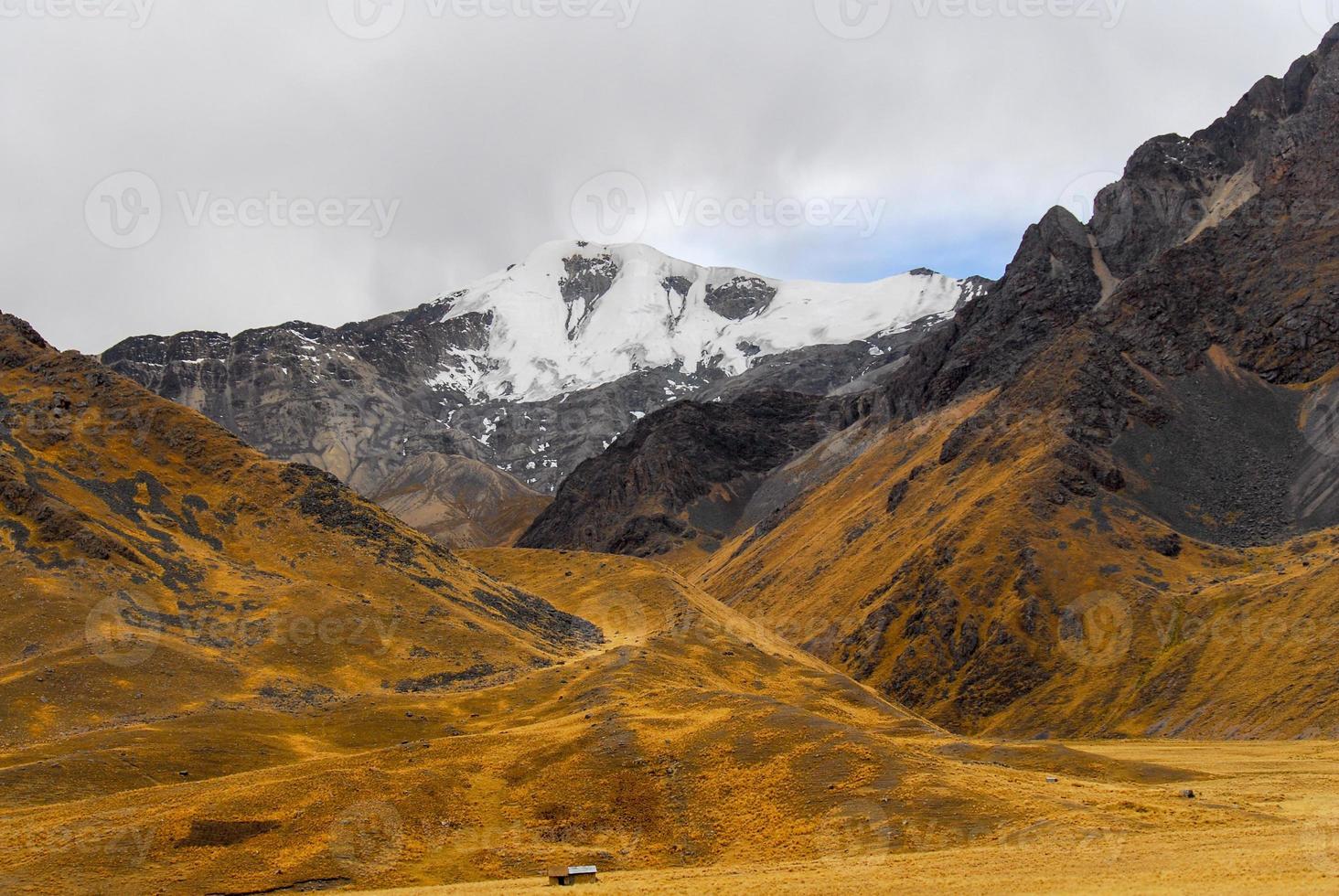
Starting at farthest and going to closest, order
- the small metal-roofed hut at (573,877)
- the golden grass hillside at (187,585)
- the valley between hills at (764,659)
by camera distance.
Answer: the golden grass hillside at (187,585)
the valley between hills at (764,659)
the small metal-roofed hut at (573,877)

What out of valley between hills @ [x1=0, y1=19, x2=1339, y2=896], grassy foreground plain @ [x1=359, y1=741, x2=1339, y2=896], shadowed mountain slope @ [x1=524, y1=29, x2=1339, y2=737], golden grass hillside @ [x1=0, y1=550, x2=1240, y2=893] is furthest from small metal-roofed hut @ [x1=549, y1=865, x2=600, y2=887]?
shadowed mountain slope @ [x1=524, y1=29, x2=1339, y2=737]

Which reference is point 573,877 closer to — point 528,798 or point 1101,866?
point 528,798

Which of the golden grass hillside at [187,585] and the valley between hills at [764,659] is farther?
the golden grass hillside at [187,585]

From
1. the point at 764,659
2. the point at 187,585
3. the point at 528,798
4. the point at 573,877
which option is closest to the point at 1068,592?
the point at 764,659

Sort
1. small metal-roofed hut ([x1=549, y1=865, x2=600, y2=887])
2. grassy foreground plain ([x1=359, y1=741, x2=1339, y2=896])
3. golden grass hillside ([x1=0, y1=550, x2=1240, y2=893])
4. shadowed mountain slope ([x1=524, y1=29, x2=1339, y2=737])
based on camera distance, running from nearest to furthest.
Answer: grassy foreground plain ([x1=359, y1=741, x2=1339, y2=896]), small metal-roofed hut ([x1=549, y1=865, x2=600, y2=887]), golden grass hillside ([x1=0, y1=550, x2=1240, y2=893]), shadowed mountain slope ([x1=524, y1=29, x2=1339, y2=737])

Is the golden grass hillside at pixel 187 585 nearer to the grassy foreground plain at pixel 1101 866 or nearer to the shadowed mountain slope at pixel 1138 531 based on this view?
the grassy foreground plain at pixel 1101 866

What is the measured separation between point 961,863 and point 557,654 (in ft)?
224

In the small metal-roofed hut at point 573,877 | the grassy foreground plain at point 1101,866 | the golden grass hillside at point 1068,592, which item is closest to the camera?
the grassy foreground plain at point 1101,866

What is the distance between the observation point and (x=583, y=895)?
3759 cm

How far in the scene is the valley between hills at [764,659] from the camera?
4541cm

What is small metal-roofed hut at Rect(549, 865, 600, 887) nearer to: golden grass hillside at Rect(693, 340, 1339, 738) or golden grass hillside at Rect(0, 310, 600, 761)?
golden grass hillside at Rect(0, 310, 600, 761)

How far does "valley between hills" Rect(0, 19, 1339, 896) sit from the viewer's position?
4541 centimetres

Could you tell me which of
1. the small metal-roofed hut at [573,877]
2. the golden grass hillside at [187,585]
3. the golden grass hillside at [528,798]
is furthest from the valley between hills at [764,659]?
the small metal-roofed hut at [573,877]

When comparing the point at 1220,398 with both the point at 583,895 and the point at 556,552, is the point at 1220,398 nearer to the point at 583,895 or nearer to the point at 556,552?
the point at 556,552
